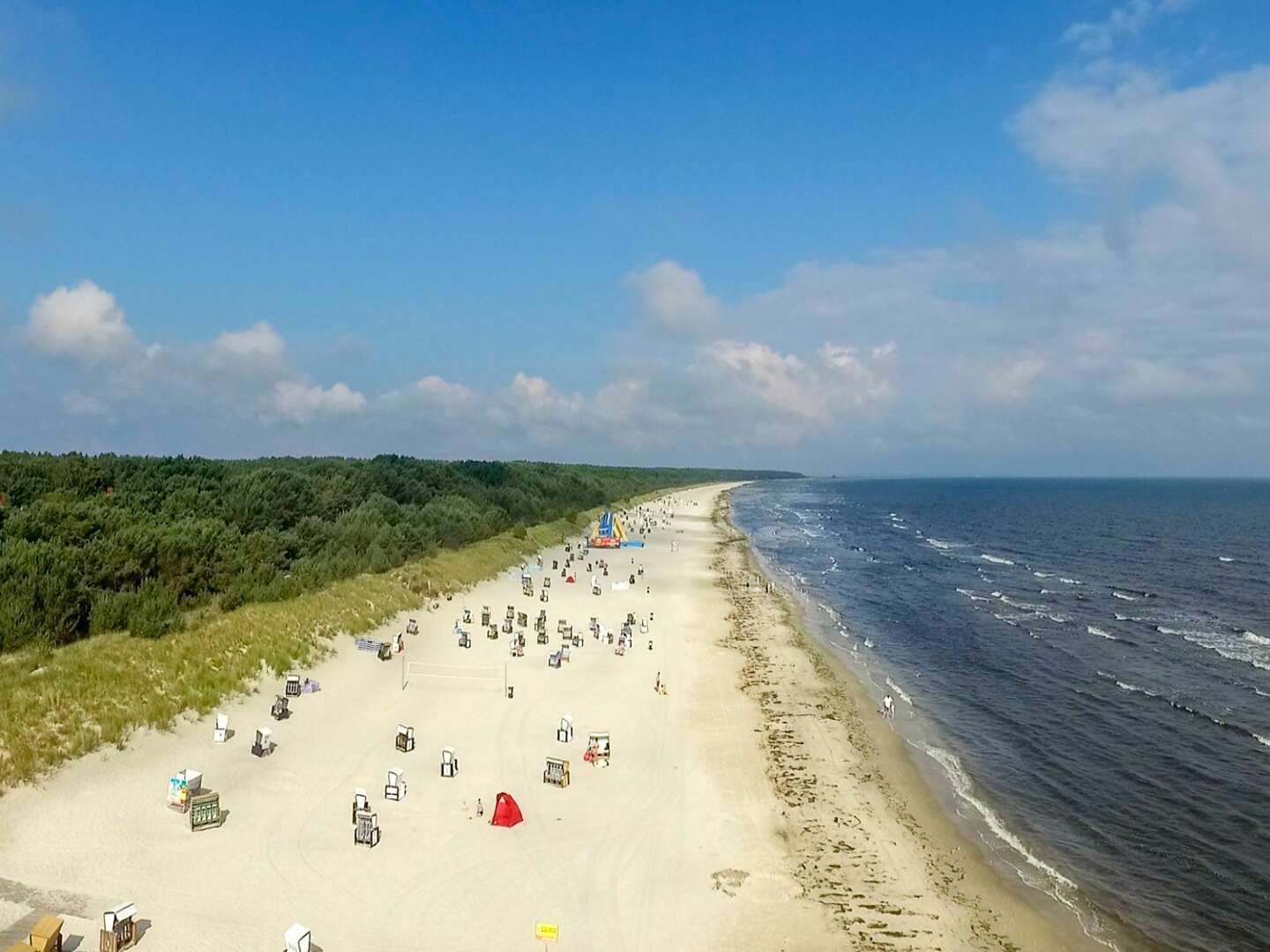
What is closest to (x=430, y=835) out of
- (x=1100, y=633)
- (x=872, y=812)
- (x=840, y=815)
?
(x=840, y=815)

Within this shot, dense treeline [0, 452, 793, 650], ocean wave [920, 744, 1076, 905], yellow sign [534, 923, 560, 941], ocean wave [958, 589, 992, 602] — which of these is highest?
dense treeline [0, 452, 793, 650]

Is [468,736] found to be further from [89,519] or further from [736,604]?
[736,604]

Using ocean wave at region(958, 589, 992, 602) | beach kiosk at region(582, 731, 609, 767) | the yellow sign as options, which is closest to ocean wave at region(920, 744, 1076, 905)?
beach kiosk at region(582, 731, 609, 767)

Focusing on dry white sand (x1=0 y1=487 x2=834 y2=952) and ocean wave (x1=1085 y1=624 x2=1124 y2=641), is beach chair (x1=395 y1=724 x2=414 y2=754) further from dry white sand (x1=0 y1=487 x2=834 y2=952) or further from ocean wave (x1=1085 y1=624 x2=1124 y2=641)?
ocean wave (x1=1085 y1=624 x2=1124 y2=641)

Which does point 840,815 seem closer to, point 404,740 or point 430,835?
point 430,835

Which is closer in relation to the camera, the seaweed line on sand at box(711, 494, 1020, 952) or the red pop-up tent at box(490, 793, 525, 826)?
the seaweed line on sand at box(711, 494, 1020, 952)

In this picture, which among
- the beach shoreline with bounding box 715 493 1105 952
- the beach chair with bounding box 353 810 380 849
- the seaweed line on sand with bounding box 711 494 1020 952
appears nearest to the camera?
the seaweed line on sand with bounding box 711 494 1020 952

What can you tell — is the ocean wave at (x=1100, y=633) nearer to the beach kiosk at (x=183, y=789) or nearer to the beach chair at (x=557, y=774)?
the beach chair at (x=557, y=774)
